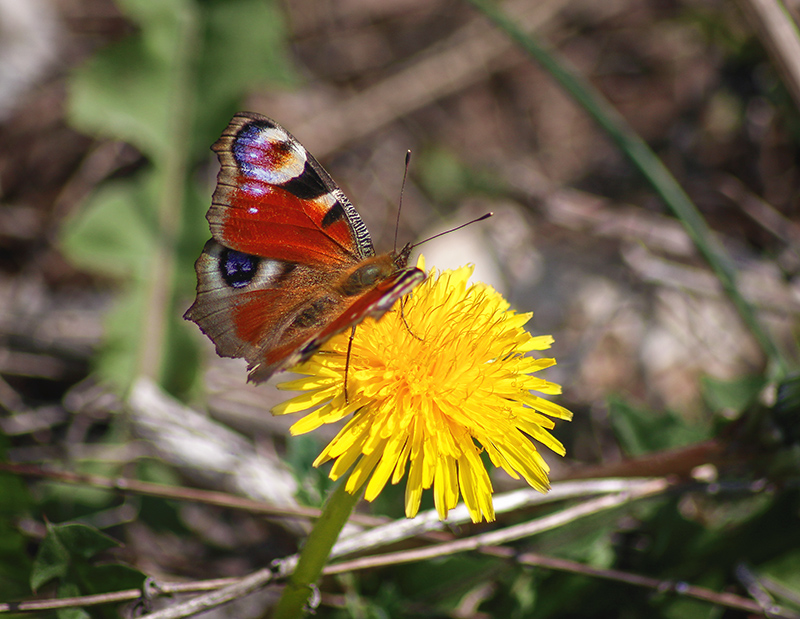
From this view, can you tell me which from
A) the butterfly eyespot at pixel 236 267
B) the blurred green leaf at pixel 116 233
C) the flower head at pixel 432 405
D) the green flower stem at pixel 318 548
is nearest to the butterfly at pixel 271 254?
the butterfly eyespot at pixel 236 267

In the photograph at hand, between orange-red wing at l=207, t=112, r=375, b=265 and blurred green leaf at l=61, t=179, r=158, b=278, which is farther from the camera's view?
blurred green leaf at l=61, t=179, r=158, b=278

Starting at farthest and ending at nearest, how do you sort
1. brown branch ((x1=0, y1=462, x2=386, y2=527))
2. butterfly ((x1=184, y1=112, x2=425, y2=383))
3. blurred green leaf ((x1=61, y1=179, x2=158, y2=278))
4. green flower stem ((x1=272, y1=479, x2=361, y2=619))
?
blurred green leaf ((x1=61, y1=179, x2=158, y2=278)), brown branch ((x1=0, y1=462, x2=386, y2=527)), butterfly ((x1=184, y1=112, x2=425, y2=383)), green flower stem ((x1=272, y1=479, x2=361, y2=619))

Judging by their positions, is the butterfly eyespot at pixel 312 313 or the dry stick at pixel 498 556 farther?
the butterfly eyespot at pixel 312 313

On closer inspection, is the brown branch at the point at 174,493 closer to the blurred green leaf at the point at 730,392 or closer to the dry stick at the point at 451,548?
the dry stick at the point at 451,548

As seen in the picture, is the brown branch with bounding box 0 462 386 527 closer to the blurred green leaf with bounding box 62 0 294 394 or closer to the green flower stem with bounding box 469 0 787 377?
the blurred green leaf with bounding box 62 0 294 394

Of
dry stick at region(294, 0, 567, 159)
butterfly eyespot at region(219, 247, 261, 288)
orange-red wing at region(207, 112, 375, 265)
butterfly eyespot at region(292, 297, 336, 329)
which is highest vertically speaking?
dry stick at region(294, 0, 567, 159)

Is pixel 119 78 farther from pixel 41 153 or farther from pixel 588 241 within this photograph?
pixel 588 241

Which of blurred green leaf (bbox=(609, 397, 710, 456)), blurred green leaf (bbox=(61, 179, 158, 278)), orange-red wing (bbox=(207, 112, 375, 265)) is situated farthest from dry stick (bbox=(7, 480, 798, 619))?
blurred green leaf (bbox=(61, 179, 158, 278))
